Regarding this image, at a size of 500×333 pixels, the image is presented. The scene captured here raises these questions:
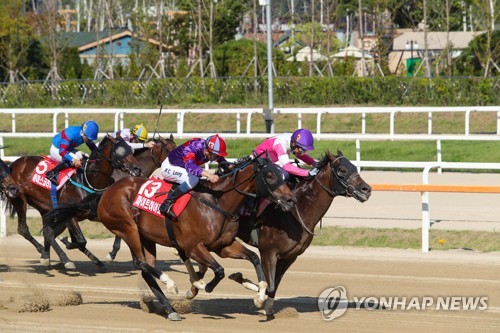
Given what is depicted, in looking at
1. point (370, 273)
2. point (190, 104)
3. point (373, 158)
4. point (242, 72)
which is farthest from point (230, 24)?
point (370, 273)

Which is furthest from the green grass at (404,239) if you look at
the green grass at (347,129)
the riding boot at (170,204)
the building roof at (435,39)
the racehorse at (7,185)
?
the building roof at (435,39)

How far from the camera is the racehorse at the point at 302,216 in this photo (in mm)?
7285

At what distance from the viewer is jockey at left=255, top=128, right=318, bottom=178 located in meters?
7.64

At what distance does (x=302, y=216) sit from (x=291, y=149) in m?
0.63

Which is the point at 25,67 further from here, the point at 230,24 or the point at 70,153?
the point at 70,153

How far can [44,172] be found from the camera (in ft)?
33.9

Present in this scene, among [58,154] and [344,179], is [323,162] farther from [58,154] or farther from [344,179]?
[58,154]

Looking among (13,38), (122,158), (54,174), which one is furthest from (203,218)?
(13,38)

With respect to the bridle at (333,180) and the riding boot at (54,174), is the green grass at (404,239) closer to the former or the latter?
the riding boot at (54,174)

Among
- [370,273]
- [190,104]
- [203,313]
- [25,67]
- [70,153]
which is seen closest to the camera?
[203,313]

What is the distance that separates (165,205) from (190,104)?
20553mm

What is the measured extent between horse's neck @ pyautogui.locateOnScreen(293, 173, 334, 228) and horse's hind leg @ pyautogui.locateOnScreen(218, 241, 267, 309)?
483 mm

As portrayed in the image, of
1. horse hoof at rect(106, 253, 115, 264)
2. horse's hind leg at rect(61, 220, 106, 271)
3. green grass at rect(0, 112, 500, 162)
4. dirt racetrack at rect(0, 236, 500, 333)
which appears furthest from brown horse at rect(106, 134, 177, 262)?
green grass at rect(0, 112, 500, 162)

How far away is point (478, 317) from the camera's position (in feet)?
23.3
